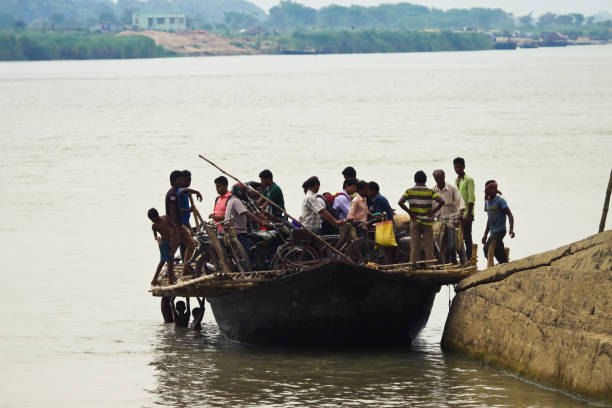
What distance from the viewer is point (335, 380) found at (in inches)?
474

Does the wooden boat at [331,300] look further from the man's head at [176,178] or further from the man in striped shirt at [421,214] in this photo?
the man's head at [176,178]

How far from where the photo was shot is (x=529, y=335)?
11.0 m

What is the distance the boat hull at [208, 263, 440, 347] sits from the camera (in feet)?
39.8

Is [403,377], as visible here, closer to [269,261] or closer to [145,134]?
[269,261]

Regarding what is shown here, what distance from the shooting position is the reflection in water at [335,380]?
1139 cm

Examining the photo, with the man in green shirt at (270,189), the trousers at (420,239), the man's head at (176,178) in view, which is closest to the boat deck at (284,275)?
the trousers at (420,239)

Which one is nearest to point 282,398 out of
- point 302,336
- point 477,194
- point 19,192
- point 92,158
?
point 302,336

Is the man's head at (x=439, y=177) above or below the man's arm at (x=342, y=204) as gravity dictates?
above

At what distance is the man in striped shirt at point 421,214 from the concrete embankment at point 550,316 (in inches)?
24.0

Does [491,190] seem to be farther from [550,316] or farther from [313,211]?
[550,316]

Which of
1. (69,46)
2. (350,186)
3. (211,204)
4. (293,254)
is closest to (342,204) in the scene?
(350,186)

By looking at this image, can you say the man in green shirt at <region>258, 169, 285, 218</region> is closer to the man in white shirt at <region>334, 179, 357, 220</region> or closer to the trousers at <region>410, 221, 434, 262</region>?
the man in white shirt at <region>334, 179, 357, 220</region>

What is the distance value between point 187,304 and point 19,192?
753 inches

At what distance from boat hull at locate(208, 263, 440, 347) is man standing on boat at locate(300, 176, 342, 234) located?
2.90 feet
